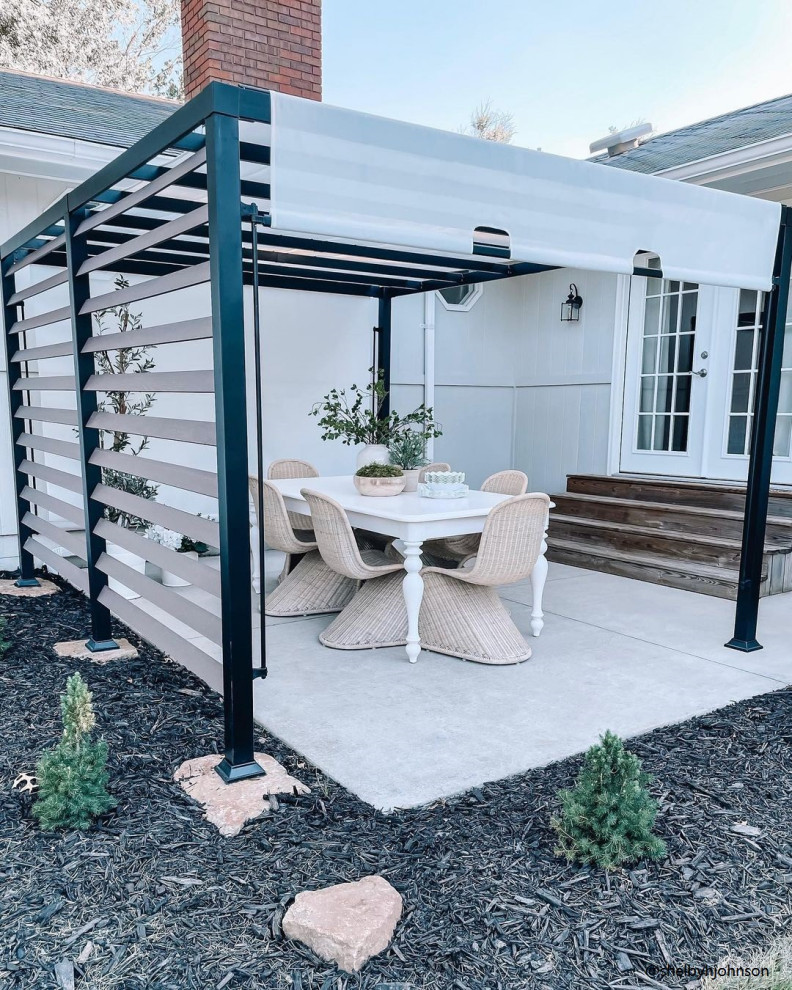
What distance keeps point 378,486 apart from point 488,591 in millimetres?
958

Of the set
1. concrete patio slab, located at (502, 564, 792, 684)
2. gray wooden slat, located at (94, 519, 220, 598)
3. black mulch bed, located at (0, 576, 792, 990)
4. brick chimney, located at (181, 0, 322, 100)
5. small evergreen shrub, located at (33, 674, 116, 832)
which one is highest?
brick chimney, located at (181, 0, 322, 100)

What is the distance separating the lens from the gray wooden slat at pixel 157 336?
242 centimetres

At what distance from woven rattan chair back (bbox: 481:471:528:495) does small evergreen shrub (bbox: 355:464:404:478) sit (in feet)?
2.78

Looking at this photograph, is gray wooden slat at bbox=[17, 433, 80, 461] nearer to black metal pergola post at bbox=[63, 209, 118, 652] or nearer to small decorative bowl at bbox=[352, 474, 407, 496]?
black metal pergola post at bbox=[63, 209, 118, 652]

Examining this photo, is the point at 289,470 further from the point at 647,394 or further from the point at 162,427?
the point at 647,394

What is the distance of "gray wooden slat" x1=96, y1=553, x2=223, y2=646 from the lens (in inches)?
102

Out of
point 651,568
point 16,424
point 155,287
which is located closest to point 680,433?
point 651,568

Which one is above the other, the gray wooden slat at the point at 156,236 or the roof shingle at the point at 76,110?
the roof shingle at the point at 76,110

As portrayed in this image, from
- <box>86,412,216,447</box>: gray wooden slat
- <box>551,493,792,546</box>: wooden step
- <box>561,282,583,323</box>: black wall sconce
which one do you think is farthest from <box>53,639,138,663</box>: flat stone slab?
<box>561,282,583,323</box>: black wall sconce

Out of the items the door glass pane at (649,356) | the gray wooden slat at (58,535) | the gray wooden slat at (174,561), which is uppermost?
the door glass pane at (649,356)

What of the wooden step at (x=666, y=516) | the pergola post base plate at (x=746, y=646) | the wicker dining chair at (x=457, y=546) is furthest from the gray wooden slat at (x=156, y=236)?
the wooden step at (x=666, y=516)

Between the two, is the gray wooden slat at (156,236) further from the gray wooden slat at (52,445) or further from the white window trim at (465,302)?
the white window trim at (465,302)

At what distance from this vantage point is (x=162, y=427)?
2.74 m

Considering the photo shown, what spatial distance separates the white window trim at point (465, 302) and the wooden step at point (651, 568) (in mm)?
2845
